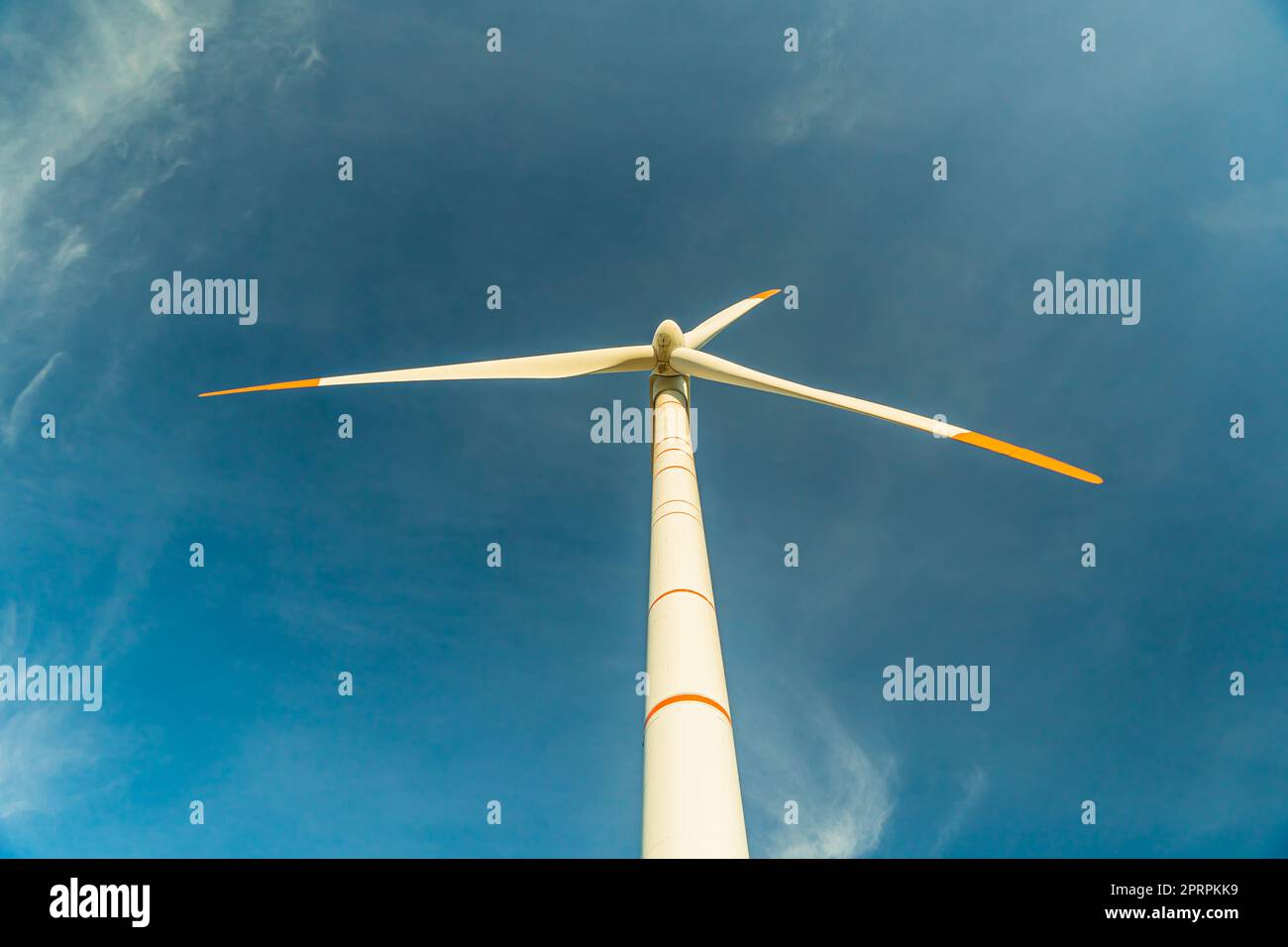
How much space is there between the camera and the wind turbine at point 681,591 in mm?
10961

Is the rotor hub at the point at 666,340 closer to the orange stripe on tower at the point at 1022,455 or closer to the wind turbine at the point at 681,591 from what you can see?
the wind turbine at the point at 681,591

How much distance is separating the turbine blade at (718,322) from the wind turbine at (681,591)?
279 centimetres

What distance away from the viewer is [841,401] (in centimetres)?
2175

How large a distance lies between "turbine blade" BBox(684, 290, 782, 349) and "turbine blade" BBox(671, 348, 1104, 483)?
2147 millimetres

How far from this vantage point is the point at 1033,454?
17.8 metres

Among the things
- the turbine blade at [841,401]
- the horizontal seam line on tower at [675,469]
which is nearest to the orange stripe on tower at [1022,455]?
the turbine blade at [841,401]

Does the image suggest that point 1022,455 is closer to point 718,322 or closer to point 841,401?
point 841,401

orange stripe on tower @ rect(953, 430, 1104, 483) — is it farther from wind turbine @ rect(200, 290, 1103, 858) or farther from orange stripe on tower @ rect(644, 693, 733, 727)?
orange stripe on tower @ rect(644, 693, 733, 727)

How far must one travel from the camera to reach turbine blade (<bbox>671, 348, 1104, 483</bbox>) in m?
17.8

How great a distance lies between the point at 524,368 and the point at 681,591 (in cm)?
1203

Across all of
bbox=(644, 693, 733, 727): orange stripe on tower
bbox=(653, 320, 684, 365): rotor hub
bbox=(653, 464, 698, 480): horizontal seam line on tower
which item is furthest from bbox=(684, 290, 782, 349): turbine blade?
bbox=(644, 693, 733, 727): orange stripe on tower
